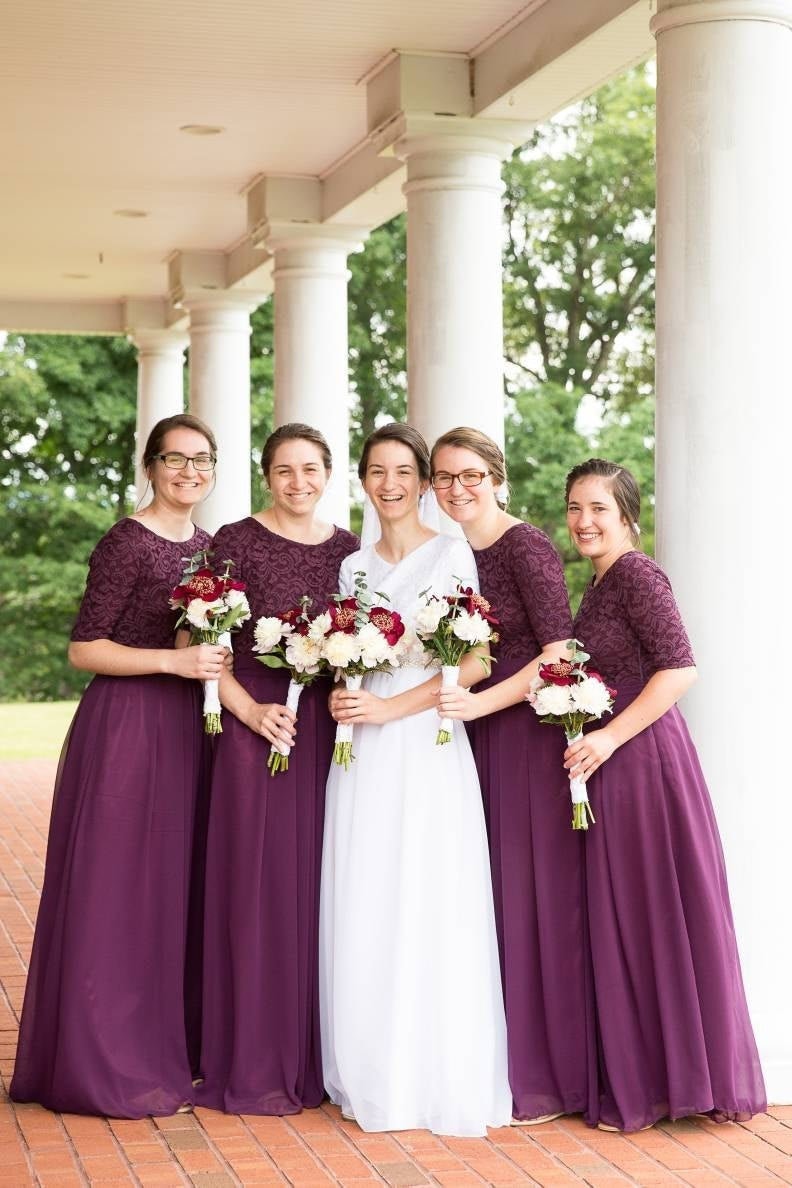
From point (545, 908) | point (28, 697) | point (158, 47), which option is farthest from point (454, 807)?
point (28, 697)

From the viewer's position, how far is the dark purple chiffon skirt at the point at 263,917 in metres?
6.59

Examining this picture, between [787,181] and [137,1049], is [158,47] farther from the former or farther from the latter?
[137,1049]

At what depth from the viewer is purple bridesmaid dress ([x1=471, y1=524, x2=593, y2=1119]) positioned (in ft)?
21.2

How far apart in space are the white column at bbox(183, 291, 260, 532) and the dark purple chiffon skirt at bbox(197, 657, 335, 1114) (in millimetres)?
12666

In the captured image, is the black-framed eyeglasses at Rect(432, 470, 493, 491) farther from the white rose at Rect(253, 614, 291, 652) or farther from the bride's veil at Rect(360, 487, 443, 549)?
the white rose at Rect(253, 614, 291, 652)

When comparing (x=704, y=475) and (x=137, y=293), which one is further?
(x=137, y=293)

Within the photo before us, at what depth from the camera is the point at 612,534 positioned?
6.52 meters

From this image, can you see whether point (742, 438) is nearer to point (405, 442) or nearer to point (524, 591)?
point (524, 591)

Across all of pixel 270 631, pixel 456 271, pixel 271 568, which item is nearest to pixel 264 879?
pixel 270 631

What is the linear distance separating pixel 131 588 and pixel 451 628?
1367 mm

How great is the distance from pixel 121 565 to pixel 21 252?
14743mm

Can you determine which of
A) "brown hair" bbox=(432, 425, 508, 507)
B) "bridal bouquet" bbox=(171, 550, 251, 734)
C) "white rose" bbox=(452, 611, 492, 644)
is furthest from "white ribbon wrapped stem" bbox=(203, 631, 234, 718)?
"brown hair" bbox=(432, 425, 508, 507)

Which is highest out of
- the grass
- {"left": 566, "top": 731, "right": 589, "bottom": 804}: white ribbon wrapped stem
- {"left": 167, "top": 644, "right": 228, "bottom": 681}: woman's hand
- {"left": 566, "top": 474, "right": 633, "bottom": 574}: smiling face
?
{"left": 566, "top": 474, "right": 633, "bottom": 574}: smiling face

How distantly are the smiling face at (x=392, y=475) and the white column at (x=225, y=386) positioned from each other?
12.7m
